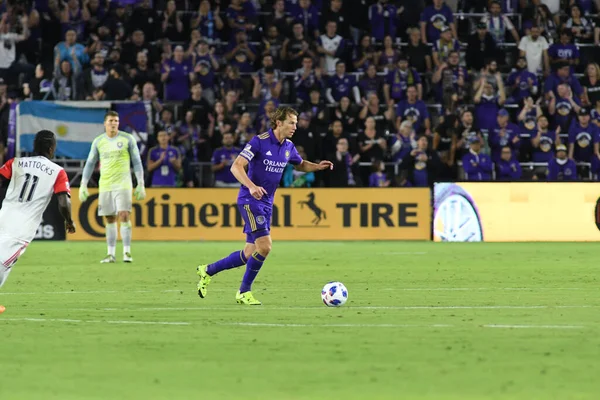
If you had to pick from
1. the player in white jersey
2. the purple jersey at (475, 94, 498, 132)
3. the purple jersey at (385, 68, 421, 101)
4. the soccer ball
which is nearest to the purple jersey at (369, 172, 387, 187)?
the purple jersey at (385, 68, 421, 101)

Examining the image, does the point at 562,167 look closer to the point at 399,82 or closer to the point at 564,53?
the point at 564,53

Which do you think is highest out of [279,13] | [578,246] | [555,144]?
[279,13]

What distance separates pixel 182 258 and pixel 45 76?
9123mm

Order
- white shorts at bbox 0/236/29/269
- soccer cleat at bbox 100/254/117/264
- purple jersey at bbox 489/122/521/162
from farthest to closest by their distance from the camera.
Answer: purple jersey at bbox 489/122/521/162 < soccer cleat at bbox 100/254/117/264 < white shorts at bbox 0/236/29/269

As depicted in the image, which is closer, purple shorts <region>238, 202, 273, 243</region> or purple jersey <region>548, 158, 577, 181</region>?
purple shorts <region>238, 202, 273, 243</region>

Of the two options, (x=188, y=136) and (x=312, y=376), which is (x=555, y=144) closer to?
(x=188, y=136)

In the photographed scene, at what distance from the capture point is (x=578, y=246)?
82.2ft

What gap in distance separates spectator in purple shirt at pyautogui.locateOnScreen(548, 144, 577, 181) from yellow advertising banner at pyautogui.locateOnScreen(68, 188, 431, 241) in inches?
127

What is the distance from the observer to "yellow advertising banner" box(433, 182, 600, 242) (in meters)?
27.0

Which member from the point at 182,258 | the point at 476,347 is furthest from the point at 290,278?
the point at 476,347

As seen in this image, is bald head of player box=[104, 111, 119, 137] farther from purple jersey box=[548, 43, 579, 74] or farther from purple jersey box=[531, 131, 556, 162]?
purple jersey box=[548, 43, 579, 74]

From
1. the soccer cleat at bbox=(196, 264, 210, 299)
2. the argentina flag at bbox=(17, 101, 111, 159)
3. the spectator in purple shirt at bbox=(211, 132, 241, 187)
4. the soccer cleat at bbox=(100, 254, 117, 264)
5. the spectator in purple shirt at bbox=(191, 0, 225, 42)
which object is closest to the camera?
the soccer cleat at bbox=(196, 264, 210, 299)

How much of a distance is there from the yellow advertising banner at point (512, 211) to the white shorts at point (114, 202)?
28.0 ft

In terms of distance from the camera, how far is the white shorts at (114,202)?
2097 centimetres
